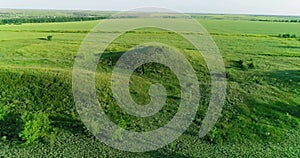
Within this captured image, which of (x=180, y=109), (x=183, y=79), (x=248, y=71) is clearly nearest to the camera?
(x=180, y=109)

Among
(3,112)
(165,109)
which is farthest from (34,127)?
(165,109)

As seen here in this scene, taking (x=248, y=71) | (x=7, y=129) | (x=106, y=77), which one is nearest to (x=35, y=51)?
(x=106, y=77)

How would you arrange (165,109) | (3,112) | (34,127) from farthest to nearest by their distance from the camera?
(165,109), (3,112), (34,127)

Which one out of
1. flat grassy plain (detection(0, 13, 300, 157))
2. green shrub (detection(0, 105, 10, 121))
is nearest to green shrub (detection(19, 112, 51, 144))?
flat grassy plain (detection(0, 13, 300, 157))

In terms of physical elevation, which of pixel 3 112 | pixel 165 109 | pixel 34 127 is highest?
pixel 3 112

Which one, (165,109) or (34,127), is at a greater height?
(34,127)

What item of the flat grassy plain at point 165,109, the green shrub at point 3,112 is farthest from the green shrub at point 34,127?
the green shrub at point 3,112

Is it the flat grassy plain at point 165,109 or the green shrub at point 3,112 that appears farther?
the green shrub at point 3,112

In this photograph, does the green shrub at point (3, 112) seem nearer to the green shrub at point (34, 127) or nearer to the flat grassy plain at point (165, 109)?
the flat grassy plain at point (165, 109)

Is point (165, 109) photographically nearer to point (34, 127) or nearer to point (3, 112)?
→ point (34, 127)

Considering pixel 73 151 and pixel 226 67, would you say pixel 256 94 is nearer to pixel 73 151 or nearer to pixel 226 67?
pixel 226 67

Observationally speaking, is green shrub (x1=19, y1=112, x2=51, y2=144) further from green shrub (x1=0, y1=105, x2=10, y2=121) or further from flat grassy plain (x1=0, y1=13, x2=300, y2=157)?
green shrub (x1=0, y1=105, x2=10, y2=121)
